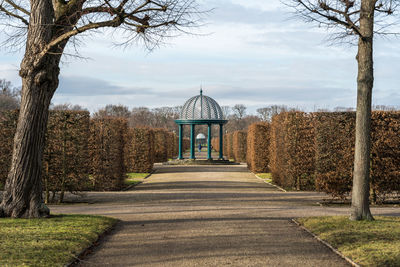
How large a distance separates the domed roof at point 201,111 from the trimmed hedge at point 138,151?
11.1 m

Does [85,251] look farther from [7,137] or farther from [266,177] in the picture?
[266,177]

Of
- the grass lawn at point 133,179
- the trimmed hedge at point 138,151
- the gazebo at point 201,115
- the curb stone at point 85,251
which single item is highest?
the gazebo at point 201,115

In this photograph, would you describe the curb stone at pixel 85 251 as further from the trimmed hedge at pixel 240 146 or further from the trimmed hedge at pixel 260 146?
the trimmed hedge at pixel 240 146

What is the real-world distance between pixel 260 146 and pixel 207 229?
1803cm

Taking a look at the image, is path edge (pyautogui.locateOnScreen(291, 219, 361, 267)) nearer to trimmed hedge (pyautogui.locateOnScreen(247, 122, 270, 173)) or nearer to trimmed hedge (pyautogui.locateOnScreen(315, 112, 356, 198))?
trimmed hedge (pyautogui.locateOnScreen(315, 112, 356, 198))

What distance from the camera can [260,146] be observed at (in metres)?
27.4

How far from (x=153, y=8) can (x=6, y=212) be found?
5700 millimetres

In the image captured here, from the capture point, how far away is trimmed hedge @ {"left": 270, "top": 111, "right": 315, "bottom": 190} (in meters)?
18.3

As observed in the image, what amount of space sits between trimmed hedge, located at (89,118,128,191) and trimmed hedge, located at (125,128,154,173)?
9.42 meters

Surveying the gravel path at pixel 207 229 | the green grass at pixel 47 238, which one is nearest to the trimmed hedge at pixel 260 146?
the gravel path at pixel 207 229

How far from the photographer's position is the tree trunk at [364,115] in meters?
10.0

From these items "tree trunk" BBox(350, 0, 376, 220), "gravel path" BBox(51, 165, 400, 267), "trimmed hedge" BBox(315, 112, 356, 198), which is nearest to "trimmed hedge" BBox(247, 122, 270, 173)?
"gravel path" BBox(51, 165, 400, 267)

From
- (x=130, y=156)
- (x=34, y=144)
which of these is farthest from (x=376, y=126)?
(x=130, y=156)

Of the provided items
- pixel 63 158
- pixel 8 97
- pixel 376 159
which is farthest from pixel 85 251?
pixel 8 97
